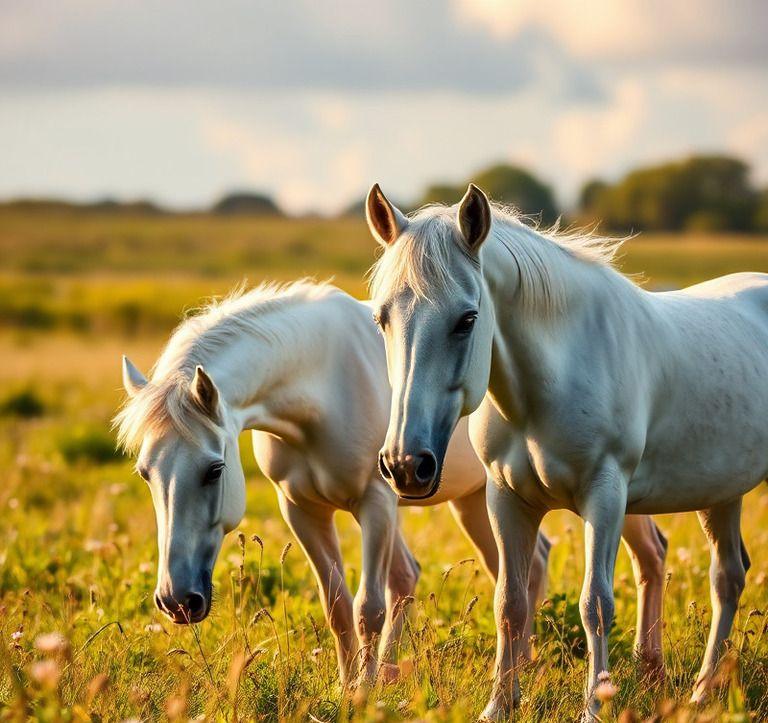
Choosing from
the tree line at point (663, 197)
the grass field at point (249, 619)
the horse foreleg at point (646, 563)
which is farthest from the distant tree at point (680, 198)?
the horse foreleg at point (646, 563)

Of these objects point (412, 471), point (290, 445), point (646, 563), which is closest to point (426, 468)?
point (412, 471)

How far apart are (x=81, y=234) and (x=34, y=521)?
71.4 meters

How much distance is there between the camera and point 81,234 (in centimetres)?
7675

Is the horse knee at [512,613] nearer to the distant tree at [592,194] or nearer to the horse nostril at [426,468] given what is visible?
the horse nostril at [426,468]

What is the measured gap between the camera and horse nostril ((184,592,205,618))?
172 inches

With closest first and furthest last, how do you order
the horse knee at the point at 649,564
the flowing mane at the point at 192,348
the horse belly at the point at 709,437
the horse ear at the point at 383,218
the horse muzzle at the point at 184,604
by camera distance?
the horse ear at the point at 383,218, the horse muzzle at the point at 184,604, the flowing mane at the point at 192,348, the horse belly at the point at 709,437, the horse knee at the point at 649,564

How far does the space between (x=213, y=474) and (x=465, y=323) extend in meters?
1.34

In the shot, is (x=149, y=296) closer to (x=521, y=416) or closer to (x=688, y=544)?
(x=688, y=544)

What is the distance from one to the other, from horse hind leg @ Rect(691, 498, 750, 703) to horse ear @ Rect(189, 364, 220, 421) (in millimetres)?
2532

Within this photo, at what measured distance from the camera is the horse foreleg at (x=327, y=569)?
5.34 m

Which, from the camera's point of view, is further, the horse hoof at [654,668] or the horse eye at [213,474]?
the horse hoof at [654,668]

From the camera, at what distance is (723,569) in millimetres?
5371

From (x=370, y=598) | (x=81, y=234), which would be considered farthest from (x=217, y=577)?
(x=81, y=234)

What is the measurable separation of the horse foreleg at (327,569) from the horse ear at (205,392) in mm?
1029
